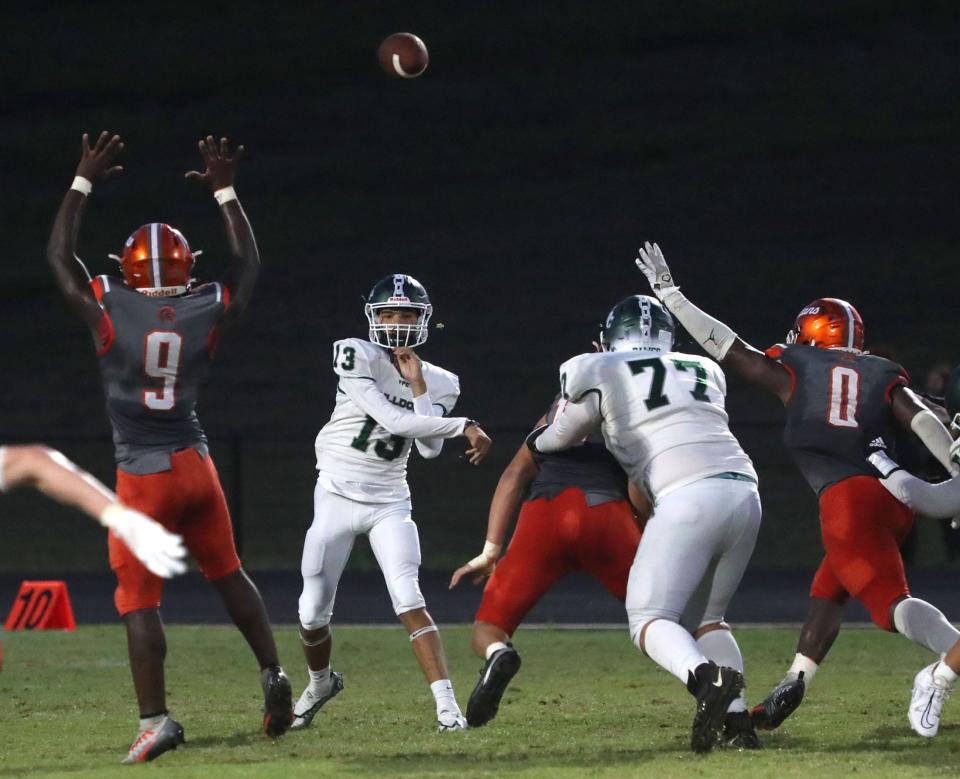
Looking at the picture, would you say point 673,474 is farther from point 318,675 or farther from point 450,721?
point 318,675

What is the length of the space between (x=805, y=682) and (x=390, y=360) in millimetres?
2191

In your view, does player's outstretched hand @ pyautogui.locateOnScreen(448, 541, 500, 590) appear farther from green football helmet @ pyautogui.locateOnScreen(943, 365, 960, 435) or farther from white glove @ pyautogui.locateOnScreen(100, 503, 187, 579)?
white glove @ pyautogui.locateOnScreen(100, 503, 187, 579)

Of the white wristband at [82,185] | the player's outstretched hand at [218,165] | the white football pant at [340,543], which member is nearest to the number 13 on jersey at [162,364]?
the white wristband at [82,185]

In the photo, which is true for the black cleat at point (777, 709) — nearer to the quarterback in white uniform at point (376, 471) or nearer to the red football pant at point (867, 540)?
the red football pant at point (867, 540)

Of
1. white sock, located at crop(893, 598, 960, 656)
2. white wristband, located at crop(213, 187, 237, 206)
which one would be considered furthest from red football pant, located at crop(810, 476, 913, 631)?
white wristband, located at crop(213, 187, 237, 206)

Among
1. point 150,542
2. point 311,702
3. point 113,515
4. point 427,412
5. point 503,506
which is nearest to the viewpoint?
point 150,542

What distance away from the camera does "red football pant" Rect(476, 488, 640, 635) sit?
602 centimetres

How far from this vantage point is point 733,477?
5734 mm

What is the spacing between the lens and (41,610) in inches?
423

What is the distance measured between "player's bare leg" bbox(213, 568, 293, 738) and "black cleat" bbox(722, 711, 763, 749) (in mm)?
1695

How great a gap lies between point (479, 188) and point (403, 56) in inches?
844

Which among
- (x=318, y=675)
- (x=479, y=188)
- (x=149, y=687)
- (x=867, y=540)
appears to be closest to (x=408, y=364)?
(x=318, y=675)

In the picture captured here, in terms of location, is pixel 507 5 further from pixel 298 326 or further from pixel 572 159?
pixel 298 326

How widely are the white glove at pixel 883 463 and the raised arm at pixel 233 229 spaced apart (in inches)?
99.0
